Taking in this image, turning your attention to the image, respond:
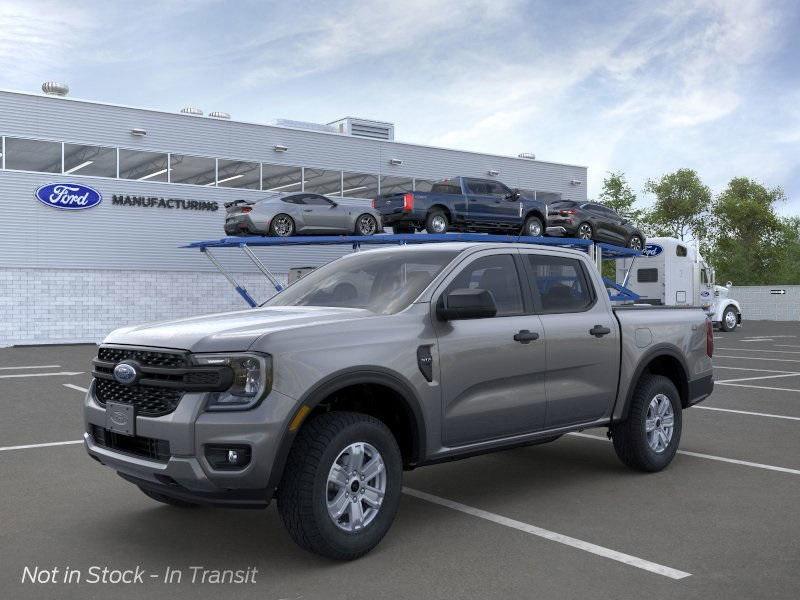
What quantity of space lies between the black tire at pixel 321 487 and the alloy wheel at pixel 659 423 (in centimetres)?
301

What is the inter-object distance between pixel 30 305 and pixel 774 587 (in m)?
26.6

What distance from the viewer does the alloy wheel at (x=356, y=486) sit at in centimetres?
453

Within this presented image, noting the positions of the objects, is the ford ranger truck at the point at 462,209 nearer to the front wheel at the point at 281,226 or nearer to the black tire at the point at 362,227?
the black tire at the point at 362,227

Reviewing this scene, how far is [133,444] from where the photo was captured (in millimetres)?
4645

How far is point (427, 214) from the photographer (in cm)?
2255

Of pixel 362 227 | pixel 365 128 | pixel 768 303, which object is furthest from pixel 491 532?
pixel 768 303

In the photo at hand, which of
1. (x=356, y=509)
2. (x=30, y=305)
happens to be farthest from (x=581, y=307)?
(x=30, y=305)

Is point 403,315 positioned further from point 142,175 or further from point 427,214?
point 142,175

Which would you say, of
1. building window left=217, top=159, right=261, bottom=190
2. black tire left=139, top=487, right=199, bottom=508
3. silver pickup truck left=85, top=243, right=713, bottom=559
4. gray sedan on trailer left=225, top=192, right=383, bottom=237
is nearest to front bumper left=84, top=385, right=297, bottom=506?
silver pickup truck left=85, top=243, right=713, bottom=559

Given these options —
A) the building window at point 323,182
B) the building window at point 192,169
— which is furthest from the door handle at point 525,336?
the building window at point 323,182

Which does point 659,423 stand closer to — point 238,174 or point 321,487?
point 321,487

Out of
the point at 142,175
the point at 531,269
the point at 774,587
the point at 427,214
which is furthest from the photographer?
the point at 142,175

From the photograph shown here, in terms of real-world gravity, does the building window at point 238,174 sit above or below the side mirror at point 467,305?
above

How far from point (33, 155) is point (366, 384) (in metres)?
25.4
